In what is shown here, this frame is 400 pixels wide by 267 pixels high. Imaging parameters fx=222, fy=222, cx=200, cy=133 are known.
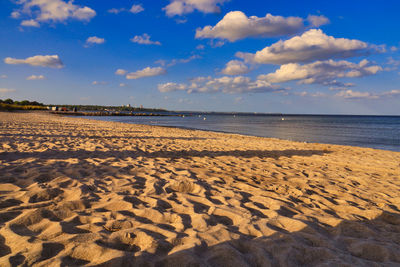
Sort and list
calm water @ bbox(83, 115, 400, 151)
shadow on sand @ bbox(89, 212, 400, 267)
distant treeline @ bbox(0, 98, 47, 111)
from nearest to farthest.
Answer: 1. shadow on sand @ bbox(89, 212, 400, 267)
2. calm water @ bbox(83, 115, 400, 151)
3. distant treeline @ bbox(0, 98, 47, 111)

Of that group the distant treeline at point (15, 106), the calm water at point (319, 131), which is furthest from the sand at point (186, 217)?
the distant treeline at point (15, 106)

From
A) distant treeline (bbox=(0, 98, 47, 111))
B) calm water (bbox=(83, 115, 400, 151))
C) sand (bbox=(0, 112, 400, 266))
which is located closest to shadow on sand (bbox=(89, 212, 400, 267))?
sand (bbox=(0, 112, 400, 266))

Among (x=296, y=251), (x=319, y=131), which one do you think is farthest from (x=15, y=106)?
(x=296, y=251)

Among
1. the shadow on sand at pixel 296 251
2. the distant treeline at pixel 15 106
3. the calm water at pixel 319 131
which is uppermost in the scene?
the distant treeline at pixel 15 106

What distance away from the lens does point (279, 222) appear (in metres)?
2.93

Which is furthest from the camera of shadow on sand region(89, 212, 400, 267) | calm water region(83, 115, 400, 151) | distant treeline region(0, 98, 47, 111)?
distant treeline region(0, 98, 47, 111)

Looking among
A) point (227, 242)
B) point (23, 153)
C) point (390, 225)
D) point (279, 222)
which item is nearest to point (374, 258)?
point (279, 222)

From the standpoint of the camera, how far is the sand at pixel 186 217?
6.88 feet

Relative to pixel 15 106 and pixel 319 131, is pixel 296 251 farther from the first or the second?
pixel 15 106

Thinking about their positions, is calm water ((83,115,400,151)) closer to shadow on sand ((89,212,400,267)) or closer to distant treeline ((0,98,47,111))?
shadow on sand ((89,212,400,267))

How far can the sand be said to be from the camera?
210 cm

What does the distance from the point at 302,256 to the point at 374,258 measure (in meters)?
0.77

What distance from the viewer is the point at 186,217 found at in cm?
293

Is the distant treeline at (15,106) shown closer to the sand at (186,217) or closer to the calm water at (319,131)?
the calm water at (319,131)
